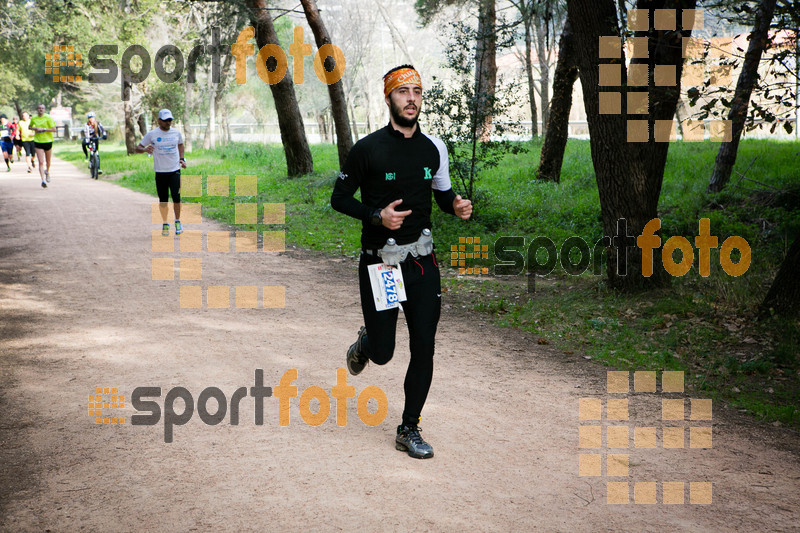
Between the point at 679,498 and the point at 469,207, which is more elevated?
the point at 469,207

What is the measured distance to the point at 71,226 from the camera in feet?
49.3

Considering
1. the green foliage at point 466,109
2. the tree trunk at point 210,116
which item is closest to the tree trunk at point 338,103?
the green foliage at point 466,109

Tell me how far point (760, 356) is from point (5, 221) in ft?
49.9

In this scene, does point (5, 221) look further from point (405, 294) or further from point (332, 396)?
point (405, 294)

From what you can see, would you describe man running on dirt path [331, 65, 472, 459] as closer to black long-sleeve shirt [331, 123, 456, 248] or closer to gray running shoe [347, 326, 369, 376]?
black long-sleeve shirt [331, 123, 456, 248]

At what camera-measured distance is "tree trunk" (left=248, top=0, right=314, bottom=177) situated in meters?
20.5

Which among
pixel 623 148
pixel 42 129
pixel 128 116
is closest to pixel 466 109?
pixel 623 148

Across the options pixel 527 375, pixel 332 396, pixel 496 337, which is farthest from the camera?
pixel 496 337

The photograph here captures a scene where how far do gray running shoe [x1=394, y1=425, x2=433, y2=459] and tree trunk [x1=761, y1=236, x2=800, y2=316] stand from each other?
15.7 feet

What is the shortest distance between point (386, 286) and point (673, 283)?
580cm

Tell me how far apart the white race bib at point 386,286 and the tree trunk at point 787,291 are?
195 inches

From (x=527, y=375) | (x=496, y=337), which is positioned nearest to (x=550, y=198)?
(x=496, y=337)

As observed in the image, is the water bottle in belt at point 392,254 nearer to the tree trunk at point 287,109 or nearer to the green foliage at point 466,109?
the green foliage at point 466,109

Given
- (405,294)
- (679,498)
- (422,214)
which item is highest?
(422,214)
